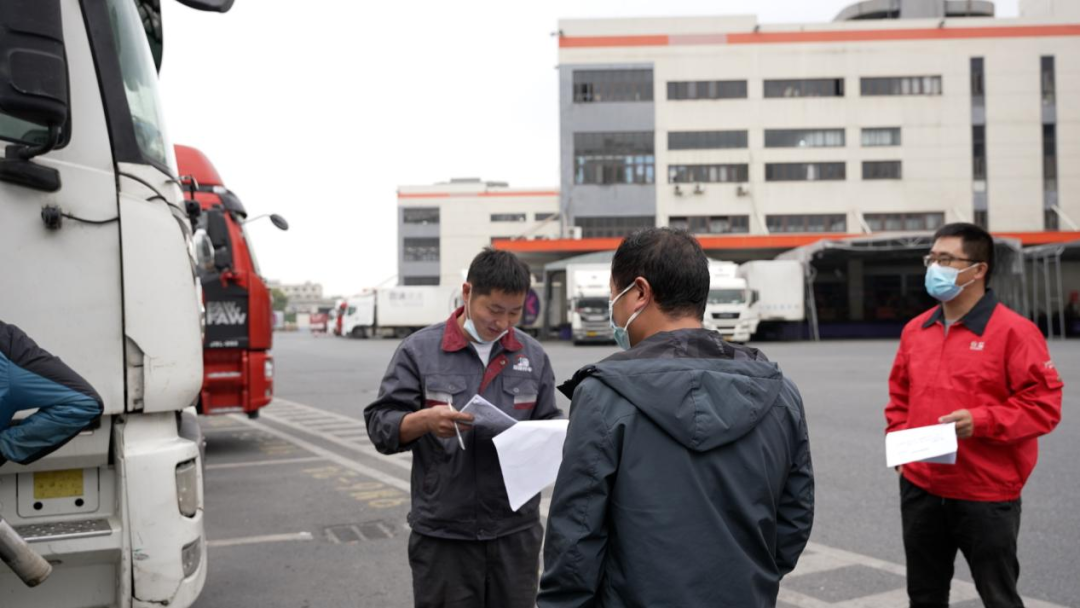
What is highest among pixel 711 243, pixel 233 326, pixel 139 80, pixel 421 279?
pixel 421 279

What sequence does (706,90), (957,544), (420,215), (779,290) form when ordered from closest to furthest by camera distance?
(957,544) < (779,290) < (706,90) < (420,215)

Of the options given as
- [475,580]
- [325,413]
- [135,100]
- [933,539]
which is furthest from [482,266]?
[325,413]

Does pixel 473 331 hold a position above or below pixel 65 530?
above

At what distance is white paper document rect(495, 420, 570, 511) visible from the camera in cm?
274

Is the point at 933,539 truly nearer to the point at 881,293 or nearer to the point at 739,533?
the point at 739,533

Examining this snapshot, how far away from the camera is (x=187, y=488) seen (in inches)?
128

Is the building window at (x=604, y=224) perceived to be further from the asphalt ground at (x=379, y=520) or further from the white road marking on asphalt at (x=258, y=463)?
the white road marking on asphalt at (x=258, y=463)

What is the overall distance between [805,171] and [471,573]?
4926 cm

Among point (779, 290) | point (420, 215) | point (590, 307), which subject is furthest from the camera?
point (420, 215)

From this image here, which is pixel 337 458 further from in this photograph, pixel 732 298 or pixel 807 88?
pixel 807 88

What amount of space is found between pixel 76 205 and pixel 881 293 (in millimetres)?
47244

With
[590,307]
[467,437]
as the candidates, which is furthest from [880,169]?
[467,437]

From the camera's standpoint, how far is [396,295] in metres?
48.6

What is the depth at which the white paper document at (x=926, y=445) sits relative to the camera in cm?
323
